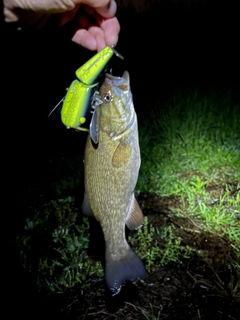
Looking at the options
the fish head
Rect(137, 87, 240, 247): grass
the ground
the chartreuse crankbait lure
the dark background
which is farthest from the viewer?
the dark background

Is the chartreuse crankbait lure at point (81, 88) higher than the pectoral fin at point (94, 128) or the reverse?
higher

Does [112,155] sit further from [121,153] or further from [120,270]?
[120,270]

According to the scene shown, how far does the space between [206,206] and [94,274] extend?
1.15 m

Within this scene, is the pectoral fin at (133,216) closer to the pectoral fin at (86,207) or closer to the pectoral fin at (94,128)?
the pectoral fin at (86,207)

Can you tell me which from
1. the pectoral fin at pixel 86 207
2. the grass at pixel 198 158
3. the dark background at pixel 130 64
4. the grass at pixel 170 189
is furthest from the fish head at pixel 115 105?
the dark background at pixel 130 64

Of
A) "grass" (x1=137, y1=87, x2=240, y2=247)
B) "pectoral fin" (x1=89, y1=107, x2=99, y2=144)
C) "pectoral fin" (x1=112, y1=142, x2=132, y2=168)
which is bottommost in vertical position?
"grass" (x1=137, y1=87, x2=240, y2=247)

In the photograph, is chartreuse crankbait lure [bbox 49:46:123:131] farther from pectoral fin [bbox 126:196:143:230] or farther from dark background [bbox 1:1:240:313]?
dark background [bbox 1:1:240:313]

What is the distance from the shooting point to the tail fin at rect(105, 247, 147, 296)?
2.53m

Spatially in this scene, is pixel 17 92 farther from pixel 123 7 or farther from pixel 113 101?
pixel 113 101

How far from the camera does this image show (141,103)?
562 cm

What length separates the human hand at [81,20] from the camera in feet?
8.37

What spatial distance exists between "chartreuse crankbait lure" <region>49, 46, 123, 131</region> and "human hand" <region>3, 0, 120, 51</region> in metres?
0.45

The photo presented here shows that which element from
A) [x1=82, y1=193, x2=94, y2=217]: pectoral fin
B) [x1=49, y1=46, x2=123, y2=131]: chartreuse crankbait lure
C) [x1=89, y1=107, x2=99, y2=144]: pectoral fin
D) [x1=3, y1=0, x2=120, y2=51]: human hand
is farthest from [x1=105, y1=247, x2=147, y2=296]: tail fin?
[x1=3, y1=0, x2=120, y2=51]: human hand

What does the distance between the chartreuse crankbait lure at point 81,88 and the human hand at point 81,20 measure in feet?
1.49
